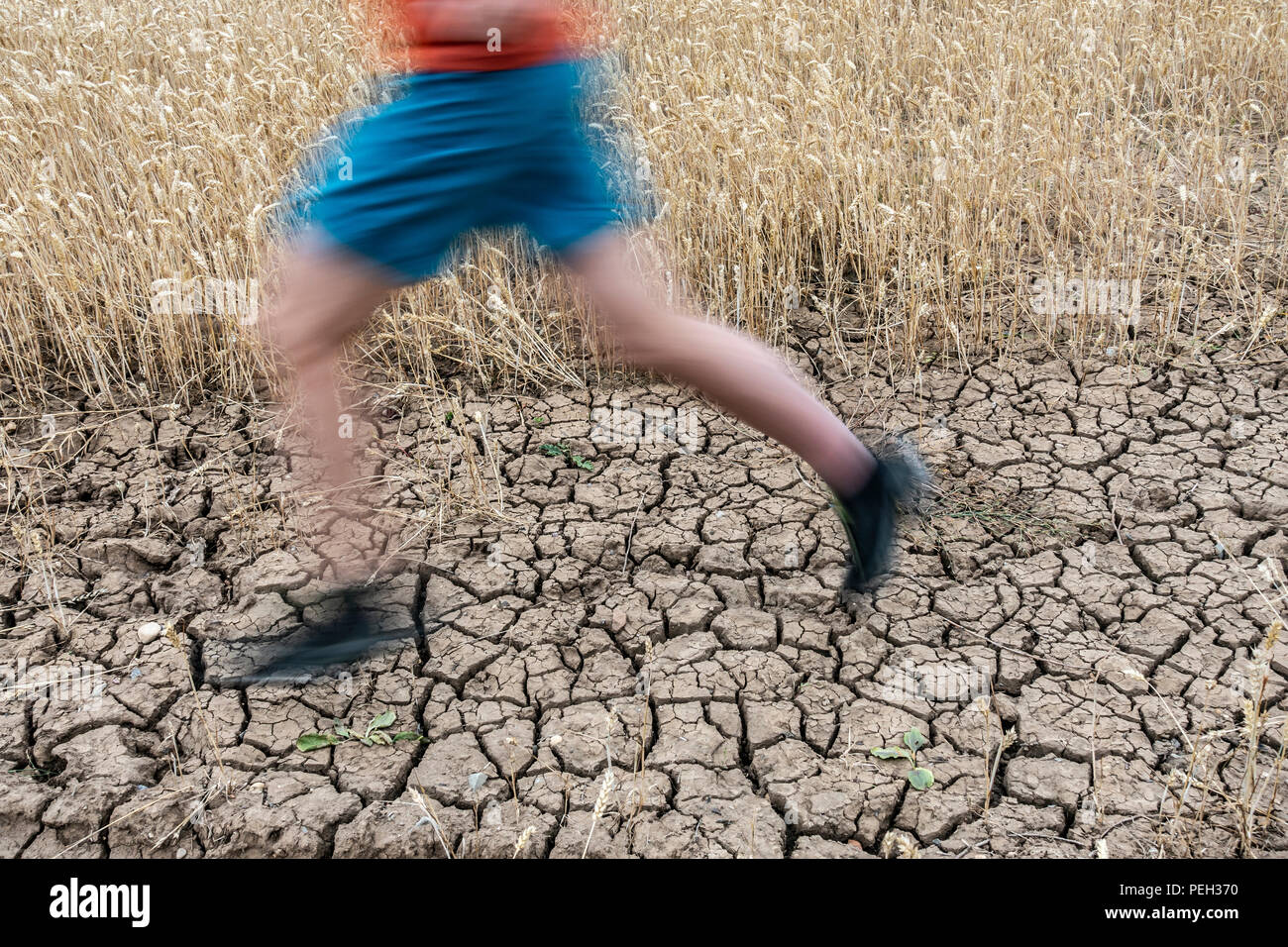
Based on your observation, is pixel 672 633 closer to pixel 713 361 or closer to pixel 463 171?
pixel 713 361

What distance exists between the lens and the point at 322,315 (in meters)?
2.08

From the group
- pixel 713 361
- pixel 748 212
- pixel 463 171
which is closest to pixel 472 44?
pixel 463 171

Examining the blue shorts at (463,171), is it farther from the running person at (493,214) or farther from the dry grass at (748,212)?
the dry grass at (748,212)

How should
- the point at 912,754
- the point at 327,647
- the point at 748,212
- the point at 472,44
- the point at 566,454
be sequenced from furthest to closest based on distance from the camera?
the point at 748,212 < the point at 566,454 < the point at 327,647 < the point at 912,754 < the point at 472,44

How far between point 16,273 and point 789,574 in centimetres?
264

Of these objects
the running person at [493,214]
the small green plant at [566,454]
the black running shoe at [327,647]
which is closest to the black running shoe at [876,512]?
the running person at [493,214]

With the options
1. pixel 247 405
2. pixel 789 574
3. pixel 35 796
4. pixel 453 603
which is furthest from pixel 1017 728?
pixel 247 405

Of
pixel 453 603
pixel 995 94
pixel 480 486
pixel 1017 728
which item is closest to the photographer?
pixel 1017 728

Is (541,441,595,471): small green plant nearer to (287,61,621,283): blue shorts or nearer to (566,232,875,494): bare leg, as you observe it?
(566,232,875,494): bare leg

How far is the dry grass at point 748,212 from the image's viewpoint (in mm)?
3404

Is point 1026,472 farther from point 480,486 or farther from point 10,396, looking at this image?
point 10,396

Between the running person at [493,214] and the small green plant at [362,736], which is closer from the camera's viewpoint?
the running person at [493,214]

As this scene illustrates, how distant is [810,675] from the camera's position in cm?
239

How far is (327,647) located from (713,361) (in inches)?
45.6
